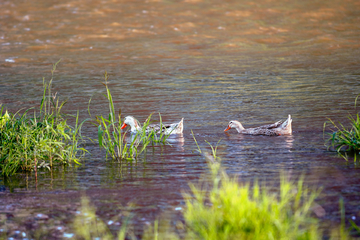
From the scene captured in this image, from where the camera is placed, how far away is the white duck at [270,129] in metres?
8.52

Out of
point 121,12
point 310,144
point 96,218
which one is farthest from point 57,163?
point 121,12

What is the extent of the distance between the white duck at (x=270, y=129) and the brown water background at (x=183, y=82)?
6.9 inches

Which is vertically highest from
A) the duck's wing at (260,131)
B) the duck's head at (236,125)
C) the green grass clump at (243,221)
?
the duck's head at (236,125)

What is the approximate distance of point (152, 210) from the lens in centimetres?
494

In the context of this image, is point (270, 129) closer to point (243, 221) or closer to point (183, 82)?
point (243, 221)

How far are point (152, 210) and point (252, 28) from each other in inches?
866

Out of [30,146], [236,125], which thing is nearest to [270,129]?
[236,125]

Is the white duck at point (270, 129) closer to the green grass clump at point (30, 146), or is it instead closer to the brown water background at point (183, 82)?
the brown water background at point (183, 82)

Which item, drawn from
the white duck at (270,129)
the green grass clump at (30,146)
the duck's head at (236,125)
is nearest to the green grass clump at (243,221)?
the green grass clump at (30,146)

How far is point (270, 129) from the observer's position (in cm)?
871

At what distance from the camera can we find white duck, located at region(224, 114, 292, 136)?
852cm

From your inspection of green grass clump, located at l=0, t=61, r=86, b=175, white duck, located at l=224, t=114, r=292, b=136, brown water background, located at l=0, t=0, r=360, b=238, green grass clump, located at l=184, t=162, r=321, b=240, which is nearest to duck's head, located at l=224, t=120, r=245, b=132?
white duck, located at l=224, t=114, r=292, b=136

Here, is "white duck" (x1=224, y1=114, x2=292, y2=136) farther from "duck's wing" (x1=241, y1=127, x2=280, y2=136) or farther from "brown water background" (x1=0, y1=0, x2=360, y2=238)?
"brown water background" (x1=0, y1=0, x2=360, y2=238)

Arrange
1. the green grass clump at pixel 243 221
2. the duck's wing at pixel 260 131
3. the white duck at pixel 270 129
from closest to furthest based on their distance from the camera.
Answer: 1. the green grass clump at pixel 243 221
2. the white duck at pixel 270 129
3. the duck's wing at pixel 260 131
